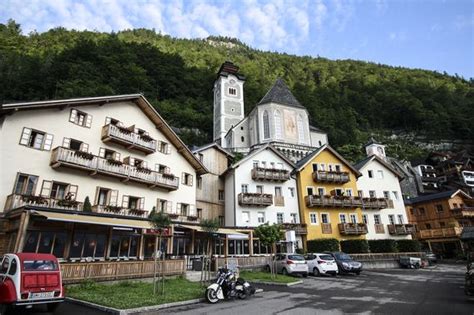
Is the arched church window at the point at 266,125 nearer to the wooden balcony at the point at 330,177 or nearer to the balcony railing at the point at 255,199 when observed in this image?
the wooden balcony at the point at 330,177

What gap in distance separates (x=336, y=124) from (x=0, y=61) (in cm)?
8849

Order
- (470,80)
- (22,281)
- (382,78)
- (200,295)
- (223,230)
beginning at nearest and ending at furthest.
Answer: (22,281), (200,295), (223,230), (382,78), (470,80)

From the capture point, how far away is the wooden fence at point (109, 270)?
1498 cm

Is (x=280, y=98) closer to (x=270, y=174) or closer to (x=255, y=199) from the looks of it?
(x=270, y=174)

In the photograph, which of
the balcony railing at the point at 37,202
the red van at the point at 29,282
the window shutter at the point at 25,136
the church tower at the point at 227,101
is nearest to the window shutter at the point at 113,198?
the balcony railing at the point at 37,202

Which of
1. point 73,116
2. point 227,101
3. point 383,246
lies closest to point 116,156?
point 73,116

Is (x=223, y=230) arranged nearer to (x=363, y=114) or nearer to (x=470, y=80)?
(x=363, y=114)

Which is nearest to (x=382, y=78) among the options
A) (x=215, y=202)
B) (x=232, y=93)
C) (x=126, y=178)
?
(x=232, y=93)

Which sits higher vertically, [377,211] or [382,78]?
[382,78]

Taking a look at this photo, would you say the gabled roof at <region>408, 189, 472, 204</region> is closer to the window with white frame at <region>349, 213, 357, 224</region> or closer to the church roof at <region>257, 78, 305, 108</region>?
the window with white frame at <region>349, 213, 357, 224</region>

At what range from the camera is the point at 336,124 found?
90062 mm

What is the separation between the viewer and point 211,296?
12570 millimetres

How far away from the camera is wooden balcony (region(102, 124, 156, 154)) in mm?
23391

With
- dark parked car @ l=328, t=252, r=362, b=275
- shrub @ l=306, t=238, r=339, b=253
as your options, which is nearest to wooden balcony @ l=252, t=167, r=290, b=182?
shrub @ l=306, t=238, r=339, b=253
